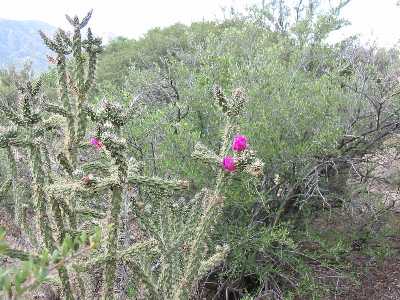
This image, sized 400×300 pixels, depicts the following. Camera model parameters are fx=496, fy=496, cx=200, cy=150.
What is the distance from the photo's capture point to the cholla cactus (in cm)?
290

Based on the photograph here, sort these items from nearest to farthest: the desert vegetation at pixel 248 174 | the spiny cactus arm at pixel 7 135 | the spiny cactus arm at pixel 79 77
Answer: the spiny cactus arm at pixel 7 135 < the spiny cactus arm at pixel 79 77 < the desert vegetation at pixel 248 174

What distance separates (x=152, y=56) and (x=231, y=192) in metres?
15.1

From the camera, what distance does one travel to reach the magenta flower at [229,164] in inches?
128

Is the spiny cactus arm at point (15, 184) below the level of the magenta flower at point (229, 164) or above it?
below

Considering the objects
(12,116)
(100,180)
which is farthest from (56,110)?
(100,180)

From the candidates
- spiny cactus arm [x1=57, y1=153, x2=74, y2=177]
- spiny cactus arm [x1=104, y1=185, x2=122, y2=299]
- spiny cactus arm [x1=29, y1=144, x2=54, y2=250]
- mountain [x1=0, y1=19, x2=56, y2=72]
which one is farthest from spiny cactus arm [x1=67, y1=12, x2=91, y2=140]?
mountain [x1=0, y1=19, x2=56, y2=72]

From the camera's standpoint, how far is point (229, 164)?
10.7ft

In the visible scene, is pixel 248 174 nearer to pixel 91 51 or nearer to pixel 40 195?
pixel 91 51

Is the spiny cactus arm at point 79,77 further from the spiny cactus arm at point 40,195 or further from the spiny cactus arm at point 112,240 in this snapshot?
the spiny cactus arm at point 112,240

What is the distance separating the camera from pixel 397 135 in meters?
7.24

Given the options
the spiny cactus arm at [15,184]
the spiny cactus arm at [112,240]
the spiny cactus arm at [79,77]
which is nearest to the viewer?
the spiny cactus arm at [112,240]

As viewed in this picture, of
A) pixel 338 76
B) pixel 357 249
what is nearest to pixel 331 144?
pixel 338 76

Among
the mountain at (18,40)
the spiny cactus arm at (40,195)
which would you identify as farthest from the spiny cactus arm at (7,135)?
the mountain at (18,40)

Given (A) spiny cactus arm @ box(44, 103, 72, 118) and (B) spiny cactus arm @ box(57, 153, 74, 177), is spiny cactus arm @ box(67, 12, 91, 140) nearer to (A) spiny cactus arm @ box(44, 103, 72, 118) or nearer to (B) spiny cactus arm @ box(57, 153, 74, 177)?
(A) spiny cactus arm @ box(44, 103, 72, 118)
